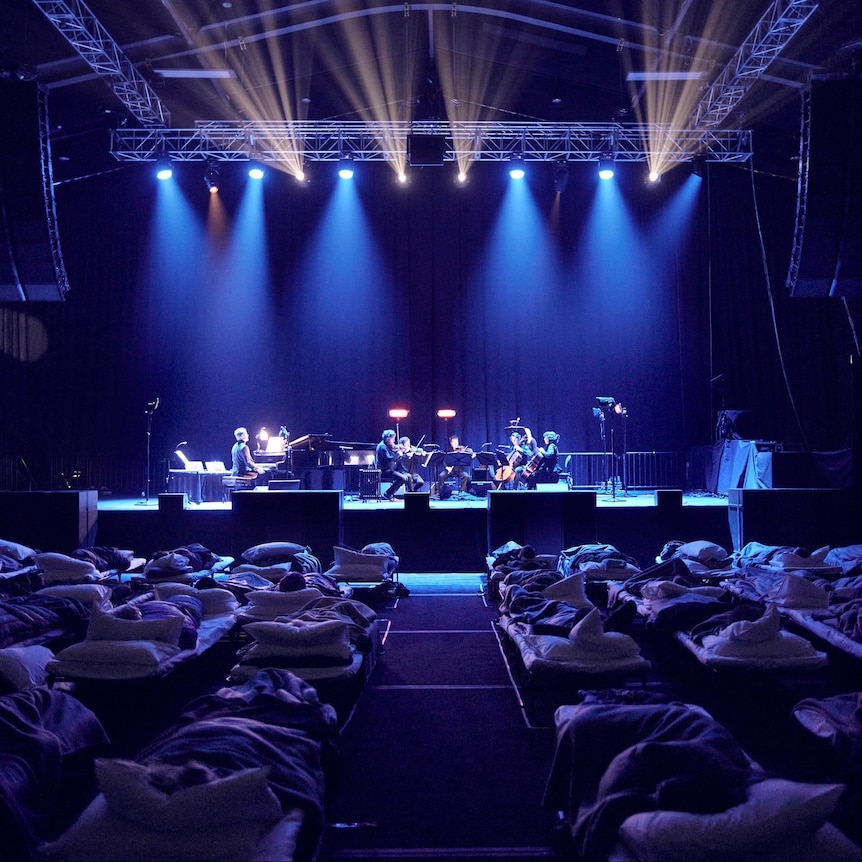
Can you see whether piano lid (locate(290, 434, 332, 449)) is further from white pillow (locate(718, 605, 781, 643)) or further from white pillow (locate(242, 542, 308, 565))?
white pillow (locate(718, 605, 781, 643))

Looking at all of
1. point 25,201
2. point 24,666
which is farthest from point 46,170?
point 24,666

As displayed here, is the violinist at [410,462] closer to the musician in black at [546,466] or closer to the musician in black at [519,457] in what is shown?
the musician in black at [519,457]

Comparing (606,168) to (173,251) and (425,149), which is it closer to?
(425,149)

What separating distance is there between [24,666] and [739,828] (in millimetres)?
2796

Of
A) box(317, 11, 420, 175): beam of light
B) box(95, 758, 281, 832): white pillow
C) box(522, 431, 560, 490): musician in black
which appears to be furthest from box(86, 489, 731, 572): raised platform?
box(317, 11, 420, 175): beam of light

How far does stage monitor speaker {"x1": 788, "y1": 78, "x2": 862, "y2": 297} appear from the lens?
22.5 ft

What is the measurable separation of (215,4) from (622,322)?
804cm

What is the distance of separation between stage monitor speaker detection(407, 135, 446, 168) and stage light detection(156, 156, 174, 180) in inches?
146

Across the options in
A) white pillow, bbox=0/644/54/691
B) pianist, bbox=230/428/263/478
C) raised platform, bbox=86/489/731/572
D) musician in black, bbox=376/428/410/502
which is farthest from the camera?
musician in black, bbox=376/428/410/502

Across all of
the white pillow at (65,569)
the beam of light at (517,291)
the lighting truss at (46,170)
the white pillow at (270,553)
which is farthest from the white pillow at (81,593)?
the beam of light at (517,291)

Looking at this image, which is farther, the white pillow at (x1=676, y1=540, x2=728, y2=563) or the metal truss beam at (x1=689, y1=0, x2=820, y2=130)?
the metal truss beam at (x1=689, y1=0, x2=820, y2=130)

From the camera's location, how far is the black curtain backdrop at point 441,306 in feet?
43.8

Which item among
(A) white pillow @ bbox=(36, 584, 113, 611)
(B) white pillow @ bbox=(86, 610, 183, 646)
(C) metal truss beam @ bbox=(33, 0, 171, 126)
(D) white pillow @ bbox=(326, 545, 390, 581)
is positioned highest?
(C) metal truss beam @ bbox=(33, 0, 171, 126)

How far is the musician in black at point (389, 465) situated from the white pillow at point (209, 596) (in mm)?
6667
